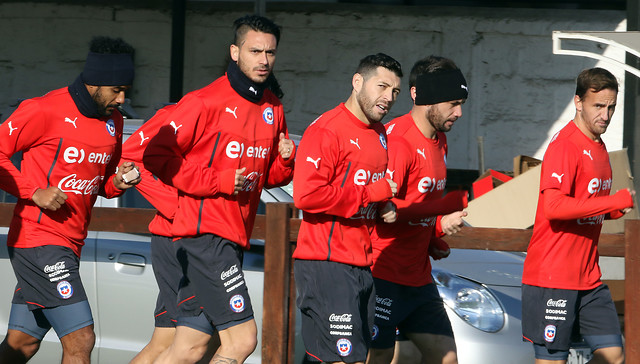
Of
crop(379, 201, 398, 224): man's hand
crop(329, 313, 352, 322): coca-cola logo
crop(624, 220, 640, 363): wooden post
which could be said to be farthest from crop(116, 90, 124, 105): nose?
crop(624, 220, 640, 363): wooden post

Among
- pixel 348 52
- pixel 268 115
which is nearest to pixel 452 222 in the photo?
pixel 268 115

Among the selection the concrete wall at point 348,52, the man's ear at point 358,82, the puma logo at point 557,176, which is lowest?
the puma logo at point 557,176

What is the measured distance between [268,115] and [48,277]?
4.62ft

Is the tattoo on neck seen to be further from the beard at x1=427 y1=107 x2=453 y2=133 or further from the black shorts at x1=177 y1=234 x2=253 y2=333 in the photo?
the beard at x1=427 y1=107 x2=453 y2=133

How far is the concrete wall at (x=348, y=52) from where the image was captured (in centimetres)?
1061

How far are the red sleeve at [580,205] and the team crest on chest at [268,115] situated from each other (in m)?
1.53

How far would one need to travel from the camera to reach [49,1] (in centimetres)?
1127

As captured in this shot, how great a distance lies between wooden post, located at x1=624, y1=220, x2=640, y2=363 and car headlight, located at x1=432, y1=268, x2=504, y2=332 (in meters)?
0.77

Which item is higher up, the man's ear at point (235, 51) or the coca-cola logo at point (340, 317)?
the man's ear at point (235, 51)

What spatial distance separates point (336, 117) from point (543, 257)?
56.6 inches

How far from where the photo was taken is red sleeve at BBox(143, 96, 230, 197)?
5.14 m

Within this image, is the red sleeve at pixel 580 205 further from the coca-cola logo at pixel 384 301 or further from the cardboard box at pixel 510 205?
the cardboard box at pixel 510 205

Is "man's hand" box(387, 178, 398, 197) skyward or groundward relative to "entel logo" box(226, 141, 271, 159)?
groundward

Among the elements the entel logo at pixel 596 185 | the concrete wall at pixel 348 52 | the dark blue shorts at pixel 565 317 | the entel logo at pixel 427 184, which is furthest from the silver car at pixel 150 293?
the concrete wall at pixel 348 52
